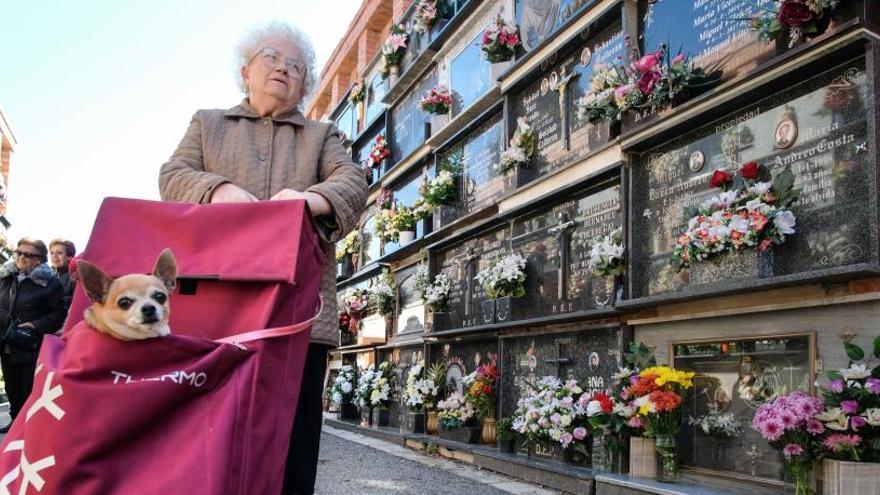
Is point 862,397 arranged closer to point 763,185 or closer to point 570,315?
point 763,185

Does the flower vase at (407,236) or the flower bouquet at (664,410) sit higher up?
the flower vase at (407,236)

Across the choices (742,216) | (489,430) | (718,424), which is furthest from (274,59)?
(489,430)

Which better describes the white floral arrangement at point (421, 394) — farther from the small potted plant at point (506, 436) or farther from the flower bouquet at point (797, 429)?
the flower bouquet at point (797, 429)

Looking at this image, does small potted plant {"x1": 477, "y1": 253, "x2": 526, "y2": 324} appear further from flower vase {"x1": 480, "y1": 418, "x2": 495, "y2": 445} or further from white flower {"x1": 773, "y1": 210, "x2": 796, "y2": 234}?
white flower {"x1": 773, "y1": 210, "x2": 796, "y2": 234}

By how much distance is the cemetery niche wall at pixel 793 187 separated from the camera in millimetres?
3846

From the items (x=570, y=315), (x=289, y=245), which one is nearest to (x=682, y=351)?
(x=570, y=315)

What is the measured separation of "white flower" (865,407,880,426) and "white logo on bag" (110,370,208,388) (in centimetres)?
316

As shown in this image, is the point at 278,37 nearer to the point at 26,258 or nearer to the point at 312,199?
the point at 312,199

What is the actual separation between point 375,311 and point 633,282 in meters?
7.62

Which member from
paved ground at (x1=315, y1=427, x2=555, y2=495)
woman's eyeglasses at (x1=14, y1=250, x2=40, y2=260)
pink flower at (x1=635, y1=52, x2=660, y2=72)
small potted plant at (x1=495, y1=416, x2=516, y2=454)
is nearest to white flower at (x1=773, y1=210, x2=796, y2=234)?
pink flower at (x1=635, y1=52, x2=660, y2=72)

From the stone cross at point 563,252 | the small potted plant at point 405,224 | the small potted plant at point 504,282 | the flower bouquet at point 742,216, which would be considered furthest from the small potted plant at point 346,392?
the flower bouquet at point 742,216

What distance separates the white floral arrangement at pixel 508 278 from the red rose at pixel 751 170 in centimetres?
286

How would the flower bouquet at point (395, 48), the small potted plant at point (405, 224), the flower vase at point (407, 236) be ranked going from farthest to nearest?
the flower bouquet at point (395, 48) → the flower vase at point (407, 236) → the small potted plant at point (405, 224)

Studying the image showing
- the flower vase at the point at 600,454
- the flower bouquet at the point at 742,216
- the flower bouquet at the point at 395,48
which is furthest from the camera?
the flower bouquet at the point at 395,48
